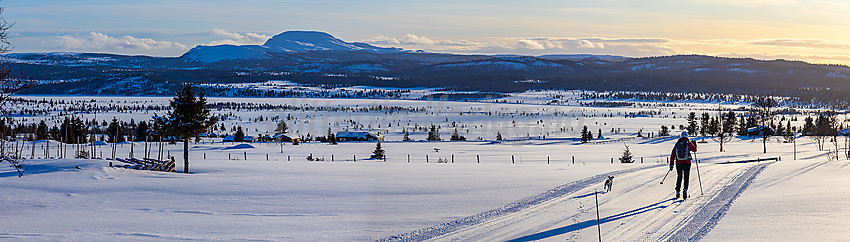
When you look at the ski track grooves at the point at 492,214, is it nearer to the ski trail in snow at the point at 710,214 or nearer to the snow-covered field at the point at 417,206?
the snow-covered field at the point at 417,206

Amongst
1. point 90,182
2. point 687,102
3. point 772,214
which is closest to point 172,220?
point 90,182

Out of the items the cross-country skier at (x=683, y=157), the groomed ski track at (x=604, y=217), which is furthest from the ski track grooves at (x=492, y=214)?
the cross-country skier at (x=683, y=157)

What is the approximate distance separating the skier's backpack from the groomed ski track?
29.3 inches

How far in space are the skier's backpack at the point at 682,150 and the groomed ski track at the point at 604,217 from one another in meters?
0.75

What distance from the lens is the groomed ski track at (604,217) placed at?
8258 mm

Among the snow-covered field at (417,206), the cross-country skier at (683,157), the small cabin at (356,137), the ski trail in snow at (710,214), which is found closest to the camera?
the ski trail in snow at (710,214)

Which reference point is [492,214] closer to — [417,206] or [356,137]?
[417,206]

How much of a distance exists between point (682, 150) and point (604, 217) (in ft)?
8.11

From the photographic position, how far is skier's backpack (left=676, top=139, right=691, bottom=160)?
10.7 m

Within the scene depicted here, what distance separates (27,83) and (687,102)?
14496cm

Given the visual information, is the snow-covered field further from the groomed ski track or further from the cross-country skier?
the cross-country skier

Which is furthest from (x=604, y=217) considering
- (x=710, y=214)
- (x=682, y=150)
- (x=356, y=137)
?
(x=356, y=137)

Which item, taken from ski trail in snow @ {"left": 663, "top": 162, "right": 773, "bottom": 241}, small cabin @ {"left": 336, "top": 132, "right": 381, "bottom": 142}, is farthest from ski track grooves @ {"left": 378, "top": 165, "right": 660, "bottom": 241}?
small cabin @ {"left": 336, "top": 132, "right": 381, "bottom": 142}

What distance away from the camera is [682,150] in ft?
35.4
